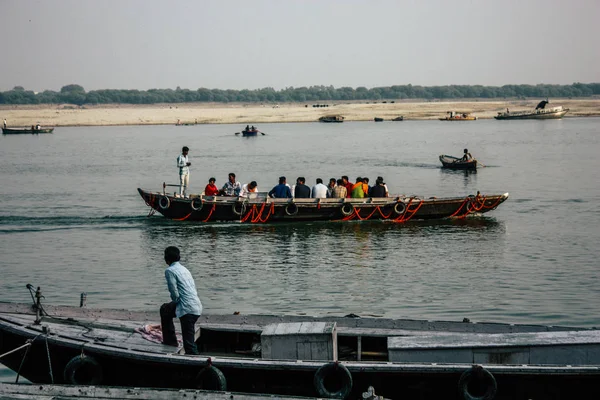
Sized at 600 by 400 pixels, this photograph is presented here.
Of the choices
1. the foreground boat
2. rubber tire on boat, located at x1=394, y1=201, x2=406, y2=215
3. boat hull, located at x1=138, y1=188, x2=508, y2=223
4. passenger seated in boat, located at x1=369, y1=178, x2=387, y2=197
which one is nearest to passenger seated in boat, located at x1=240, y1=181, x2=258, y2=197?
boat hull, located at x1=138, y1=188, x2=508, y2=223

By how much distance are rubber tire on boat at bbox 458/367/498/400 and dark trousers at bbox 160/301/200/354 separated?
143 inches

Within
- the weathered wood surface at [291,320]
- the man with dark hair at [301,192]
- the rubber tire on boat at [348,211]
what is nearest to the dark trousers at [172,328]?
the weathered wood surface at [291,320]

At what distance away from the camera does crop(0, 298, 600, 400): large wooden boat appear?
34.1 feet

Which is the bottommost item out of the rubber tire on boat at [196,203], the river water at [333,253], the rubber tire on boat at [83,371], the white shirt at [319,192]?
the river water at [333,253]

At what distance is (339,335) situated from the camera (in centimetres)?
1200

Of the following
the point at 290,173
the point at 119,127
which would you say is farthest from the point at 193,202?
the point at 119,127

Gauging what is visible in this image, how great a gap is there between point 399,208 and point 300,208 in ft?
10.9

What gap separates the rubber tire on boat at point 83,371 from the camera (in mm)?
11539

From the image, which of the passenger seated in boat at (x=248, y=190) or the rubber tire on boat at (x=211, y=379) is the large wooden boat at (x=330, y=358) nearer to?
the rubber tire on boat at (x=211, y=379)

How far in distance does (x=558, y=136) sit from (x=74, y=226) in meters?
69.3

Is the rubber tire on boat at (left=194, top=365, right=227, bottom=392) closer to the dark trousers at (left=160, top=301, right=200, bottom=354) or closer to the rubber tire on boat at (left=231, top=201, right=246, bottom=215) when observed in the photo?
the dark trousers at (left=160, top=301, right=200, bottom=354)

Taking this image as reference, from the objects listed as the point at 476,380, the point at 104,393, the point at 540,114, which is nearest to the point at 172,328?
the point at 104,393

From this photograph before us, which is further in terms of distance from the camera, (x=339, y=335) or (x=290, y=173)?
(x=290, y=173)

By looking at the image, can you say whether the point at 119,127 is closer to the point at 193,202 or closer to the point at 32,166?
the point at 32,166
